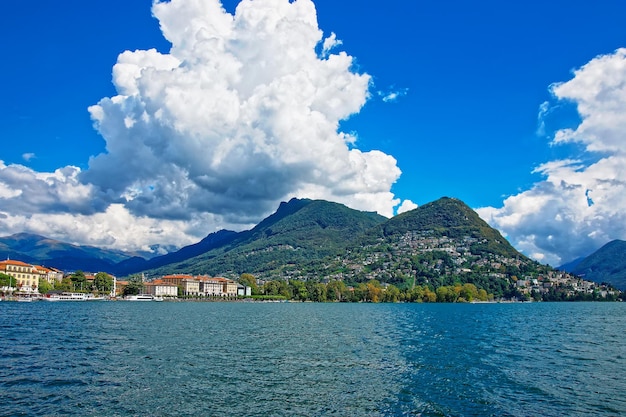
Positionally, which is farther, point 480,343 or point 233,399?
point 480,343

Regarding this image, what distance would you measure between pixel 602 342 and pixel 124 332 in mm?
67818

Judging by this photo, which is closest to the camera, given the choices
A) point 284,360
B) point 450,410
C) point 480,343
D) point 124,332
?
point 450,410

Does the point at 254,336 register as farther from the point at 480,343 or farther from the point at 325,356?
the point at 480,343

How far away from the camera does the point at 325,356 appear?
1930 inches

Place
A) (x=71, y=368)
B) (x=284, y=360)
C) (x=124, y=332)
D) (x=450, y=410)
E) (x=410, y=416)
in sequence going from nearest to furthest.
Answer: (x=410, y=416), (x=450, y=410), (x=71, y=368), (x=284, y=360), (x=124, y=332)

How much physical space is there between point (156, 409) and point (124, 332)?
46313mm

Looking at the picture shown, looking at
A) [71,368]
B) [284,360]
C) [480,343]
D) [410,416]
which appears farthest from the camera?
[480,343]

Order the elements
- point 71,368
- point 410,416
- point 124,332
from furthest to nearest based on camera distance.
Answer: point 124,332
point 71,368
point 410,416

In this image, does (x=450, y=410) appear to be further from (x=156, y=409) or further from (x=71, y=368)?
(x=71, y=368)

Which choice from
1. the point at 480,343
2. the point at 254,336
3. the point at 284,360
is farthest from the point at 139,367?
the point at 480,343

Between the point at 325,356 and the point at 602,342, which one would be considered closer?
the point at 325,356

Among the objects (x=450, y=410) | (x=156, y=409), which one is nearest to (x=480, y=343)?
(x=450, y=410)

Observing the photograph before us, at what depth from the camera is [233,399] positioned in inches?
1200

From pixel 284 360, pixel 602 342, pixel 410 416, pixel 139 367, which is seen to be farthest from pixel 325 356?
pixel 602 342
